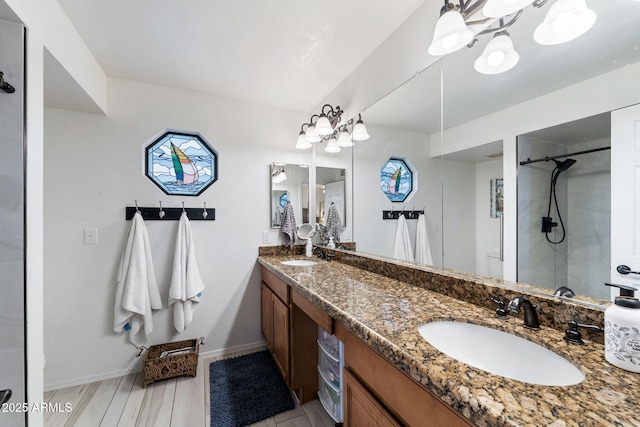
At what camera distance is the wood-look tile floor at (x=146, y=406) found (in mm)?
1538

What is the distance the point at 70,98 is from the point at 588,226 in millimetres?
2890

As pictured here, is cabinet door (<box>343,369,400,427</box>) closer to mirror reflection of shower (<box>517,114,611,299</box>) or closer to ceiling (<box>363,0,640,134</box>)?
mirror reflection of shower (<box>517,114,611,299</box>)

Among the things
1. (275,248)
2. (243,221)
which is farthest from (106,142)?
(275,248)

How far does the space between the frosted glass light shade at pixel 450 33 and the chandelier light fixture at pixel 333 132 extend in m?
0.90

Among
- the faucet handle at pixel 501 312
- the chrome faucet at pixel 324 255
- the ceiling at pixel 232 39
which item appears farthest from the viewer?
the chrome faucet at pixel 324 255

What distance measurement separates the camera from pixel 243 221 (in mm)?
2436

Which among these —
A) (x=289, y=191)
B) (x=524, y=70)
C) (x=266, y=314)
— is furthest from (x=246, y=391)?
(x=524, y=70)

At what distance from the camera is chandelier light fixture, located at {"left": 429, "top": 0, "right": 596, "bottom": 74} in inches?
32.1

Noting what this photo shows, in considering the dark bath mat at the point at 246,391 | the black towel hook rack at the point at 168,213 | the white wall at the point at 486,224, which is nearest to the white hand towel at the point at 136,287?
the black towel hook rack at the point at 168,213

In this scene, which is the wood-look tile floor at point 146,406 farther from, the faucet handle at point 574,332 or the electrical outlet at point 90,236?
the faucet handle at point 574,332

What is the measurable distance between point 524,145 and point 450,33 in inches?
21.1

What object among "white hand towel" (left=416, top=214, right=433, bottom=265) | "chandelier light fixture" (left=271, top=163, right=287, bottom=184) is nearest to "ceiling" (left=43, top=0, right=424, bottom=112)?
"chandelier light fixture" (left=271, top=163, right=287, bottom=184)

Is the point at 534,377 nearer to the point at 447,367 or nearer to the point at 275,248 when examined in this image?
the point at 447,367

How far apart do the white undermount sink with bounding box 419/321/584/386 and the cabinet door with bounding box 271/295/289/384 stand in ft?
3.50
